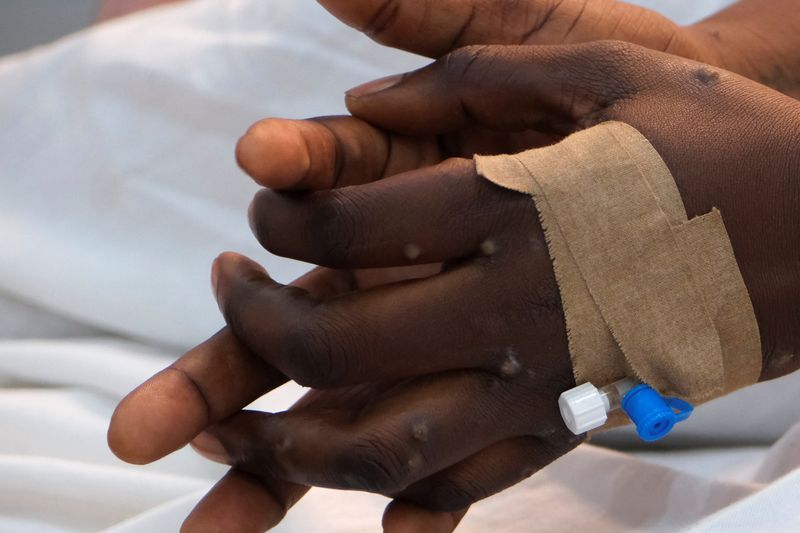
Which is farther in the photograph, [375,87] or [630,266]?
[375,87]

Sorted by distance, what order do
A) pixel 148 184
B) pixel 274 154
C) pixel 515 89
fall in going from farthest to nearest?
pixel 148 184 < pixel 515 89 < pixel 274 154

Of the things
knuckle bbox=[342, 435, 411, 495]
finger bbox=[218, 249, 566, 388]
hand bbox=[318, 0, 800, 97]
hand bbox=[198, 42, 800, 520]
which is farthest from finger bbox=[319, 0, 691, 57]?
knuckle bbox=[342, 435, 411, 495]

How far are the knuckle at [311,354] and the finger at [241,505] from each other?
0.36ft

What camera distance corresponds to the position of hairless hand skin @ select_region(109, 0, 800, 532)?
613 millimetres

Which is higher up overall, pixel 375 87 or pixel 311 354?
pixel 375 87

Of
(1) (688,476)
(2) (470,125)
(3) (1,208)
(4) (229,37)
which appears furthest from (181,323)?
(1) (688,476)

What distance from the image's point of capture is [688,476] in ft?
2.80

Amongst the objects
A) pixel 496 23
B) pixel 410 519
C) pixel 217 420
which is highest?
pixel 496 23

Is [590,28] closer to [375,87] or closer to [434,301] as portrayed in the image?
[375,87]

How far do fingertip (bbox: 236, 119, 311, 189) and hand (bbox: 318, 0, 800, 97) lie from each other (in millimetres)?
135

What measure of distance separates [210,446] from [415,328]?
0.20 m

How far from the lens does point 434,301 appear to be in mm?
616

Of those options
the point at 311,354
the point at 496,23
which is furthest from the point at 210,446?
the point at 496,23

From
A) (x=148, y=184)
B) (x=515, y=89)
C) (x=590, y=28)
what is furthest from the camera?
(x=148, y=184)
